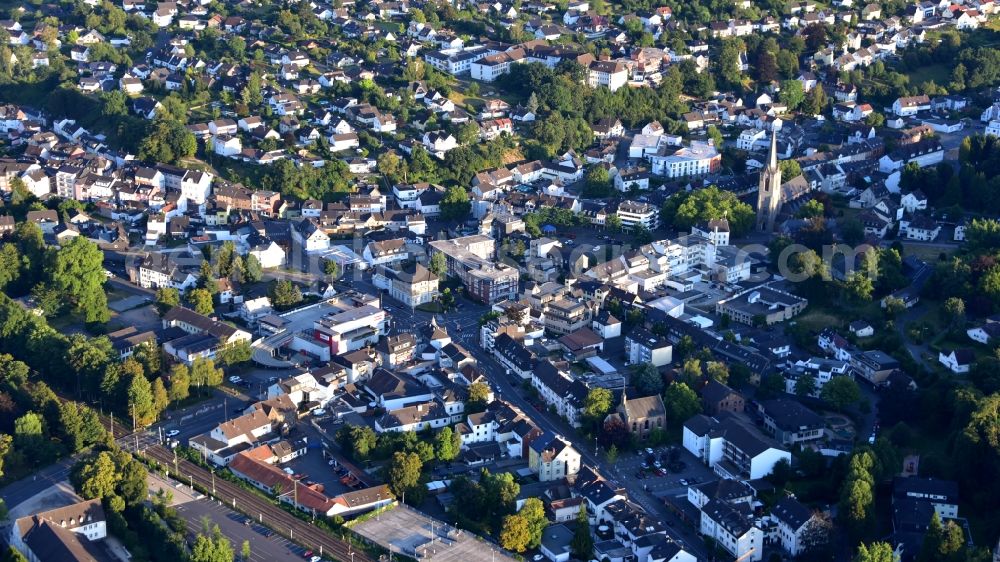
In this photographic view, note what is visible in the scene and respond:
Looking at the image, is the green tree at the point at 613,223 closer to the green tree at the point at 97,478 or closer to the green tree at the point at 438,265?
the green tree at the point at 438,265

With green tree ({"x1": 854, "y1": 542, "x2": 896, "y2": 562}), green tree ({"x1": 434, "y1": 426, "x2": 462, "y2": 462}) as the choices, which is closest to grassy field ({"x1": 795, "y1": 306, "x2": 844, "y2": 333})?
green tree ({"x1": 434, "y1": 426, "x2": 462, "y2": 462})

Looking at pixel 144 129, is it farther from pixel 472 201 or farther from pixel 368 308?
pixel 368 308

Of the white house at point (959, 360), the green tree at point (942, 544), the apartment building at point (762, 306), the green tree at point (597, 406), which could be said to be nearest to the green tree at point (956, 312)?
the white house at point (959, 360)

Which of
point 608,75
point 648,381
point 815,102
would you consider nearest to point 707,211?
point 648,381

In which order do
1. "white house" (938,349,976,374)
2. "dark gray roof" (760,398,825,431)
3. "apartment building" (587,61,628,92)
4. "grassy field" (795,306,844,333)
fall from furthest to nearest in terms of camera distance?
1. "apartment building" (587,61,628,92)
2. "grassy field" (795,306,844,333)
3. "white house" (938,349,976,374)
4. "dark gray roof" (760,398,825,431)

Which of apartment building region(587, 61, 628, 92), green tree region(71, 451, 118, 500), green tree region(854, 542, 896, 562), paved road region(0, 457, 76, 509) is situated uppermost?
apartment building region(587, 61, 628, 92)

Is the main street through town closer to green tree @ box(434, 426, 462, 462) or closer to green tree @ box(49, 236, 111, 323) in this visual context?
green tree @ box(434, 426, 462, 462)
